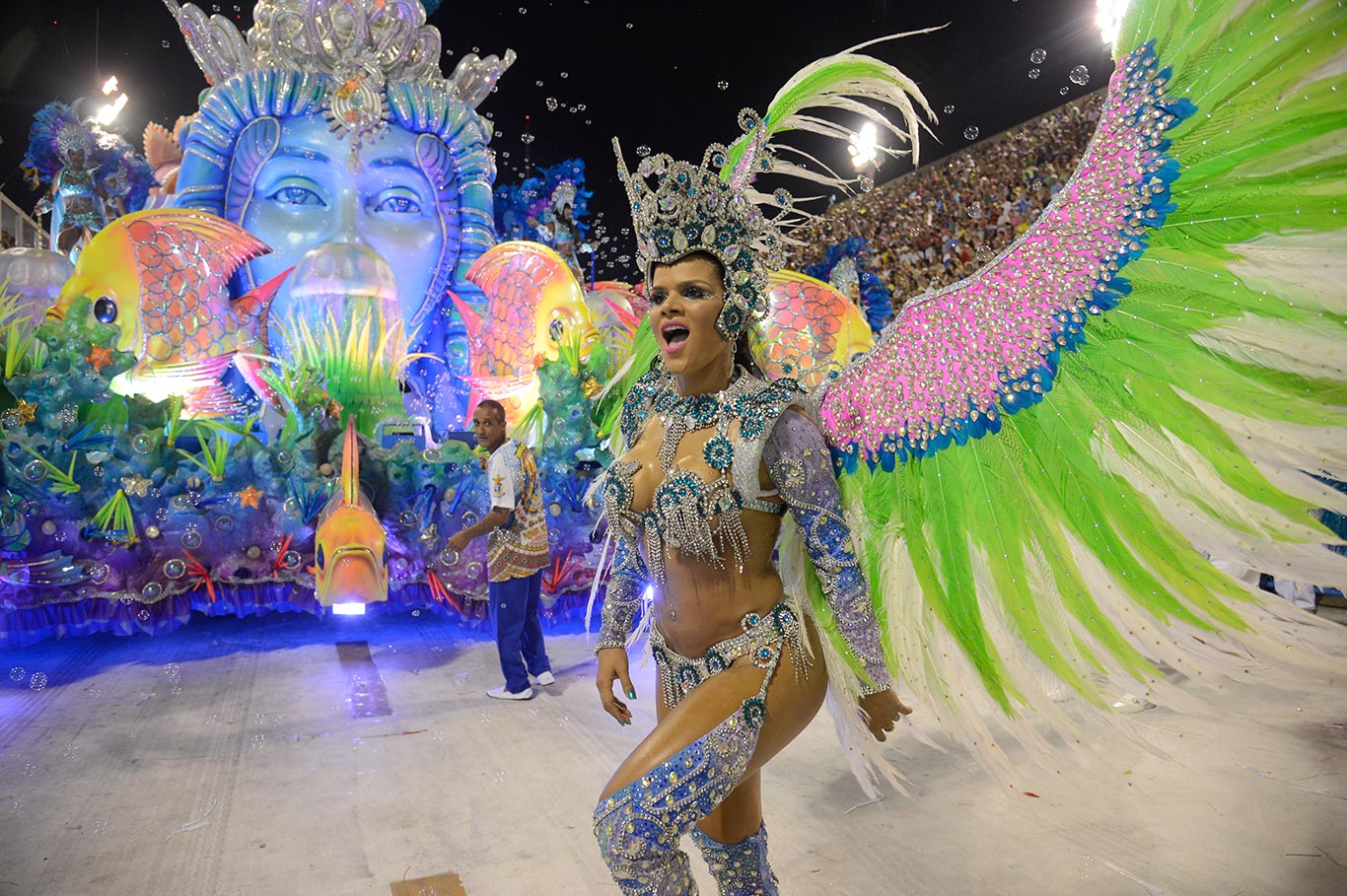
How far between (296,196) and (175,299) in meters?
1.83

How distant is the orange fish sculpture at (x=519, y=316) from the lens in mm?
8898

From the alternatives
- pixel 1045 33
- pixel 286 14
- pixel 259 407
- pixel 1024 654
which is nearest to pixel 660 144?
pixel 1045 33

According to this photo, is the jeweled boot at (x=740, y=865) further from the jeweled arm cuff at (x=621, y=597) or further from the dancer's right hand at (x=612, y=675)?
the jeweled arm cuff at (x=621, y=597)

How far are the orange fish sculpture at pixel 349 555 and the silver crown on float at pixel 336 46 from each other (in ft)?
16.8

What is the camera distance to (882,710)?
5.97ft

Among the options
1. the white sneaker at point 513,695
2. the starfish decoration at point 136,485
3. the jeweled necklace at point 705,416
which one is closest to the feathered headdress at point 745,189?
the jeweled necklace at point 705,416

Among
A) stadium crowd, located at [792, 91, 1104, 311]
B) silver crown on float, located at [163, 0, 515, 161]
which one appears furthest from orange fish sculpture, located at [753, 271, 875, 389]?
silver crown on float, located at [163, 0, 515, 161]

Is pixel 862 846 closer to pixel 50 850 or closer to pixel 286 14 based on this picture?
pixel 50 850

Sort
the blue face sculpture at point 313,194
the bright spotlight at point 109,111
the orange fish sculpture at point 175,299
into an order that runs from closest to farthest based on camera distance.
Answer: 1. the orange fish sculpture at point 175,299
2. the blue face sculpture at point 313,194
3. the bright spotlight at point 109,111

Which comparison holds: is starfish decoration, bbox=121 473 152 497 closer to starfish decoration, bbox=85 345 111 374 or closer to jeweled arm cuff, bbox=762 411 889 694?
starfish decoration, bbox=85 345 111 374

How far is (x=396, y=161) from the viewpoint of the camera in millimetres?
9359

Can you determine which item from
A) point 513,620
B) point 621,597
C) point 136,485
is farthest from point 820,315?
point 621,597

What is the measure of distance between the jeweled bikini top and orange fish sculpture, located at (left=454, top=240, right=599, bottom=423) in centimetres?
670

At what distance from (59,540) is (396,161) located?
17.8ft
